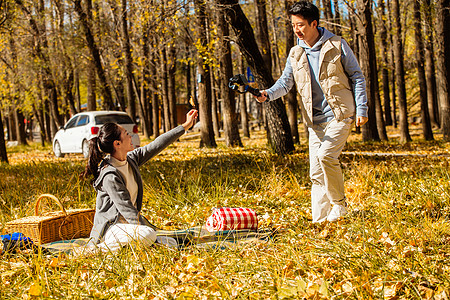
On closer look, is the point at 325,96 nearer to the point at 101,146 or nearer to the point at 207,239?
the point at 207,239

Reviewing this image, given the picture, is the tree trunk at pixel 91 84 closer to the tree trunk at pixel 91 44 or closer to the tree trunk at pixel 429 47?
the tree trunk at pixel 91 44

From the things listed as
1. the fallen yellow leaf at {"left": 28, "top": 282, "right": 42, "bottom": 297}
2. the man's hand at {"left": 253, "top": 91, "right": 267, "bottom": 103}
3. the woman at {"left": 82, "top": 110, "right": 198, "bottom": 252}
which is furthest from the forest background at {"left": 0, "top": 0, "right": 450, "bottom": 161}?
the fallen yellow leaf at {"left": 28, "top": 282, "right": 42, "bottom": 297}

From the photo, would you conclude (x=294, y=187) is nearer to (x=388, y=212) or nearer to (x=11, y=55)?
(x=388, y=212)

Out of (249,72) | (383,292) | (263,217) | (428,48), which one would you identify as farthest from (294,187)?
(428,48)

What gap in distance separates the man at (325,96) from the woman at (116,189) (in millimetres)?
1363

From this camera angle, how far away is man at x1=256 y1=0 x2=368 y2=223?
15.9 feet

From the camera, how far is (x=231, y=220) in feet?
16.2

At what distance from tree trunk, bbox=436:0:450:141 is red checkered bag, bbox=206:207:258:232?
477 inches

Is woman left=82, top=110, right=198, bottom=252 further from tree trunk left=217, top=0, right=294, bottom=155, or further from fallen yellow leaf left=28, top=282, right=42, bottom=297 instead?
tree trunk left=217, top=0, right=294, bottom=155

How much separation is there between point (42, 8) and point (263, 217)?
71.2 ft

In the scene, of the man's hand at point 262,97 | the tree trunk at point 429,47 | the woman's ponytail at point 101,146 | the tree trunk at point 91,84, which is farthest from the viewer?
the tree trunk at point 91,84

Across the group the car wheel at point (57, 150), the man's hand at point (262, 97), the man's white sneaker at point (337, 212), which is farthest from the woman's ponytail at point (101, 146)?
the car wheel at point (57, 150)

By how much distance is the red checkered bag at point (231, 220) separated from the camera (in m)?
4.91

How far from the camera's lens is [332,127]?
495 cm
